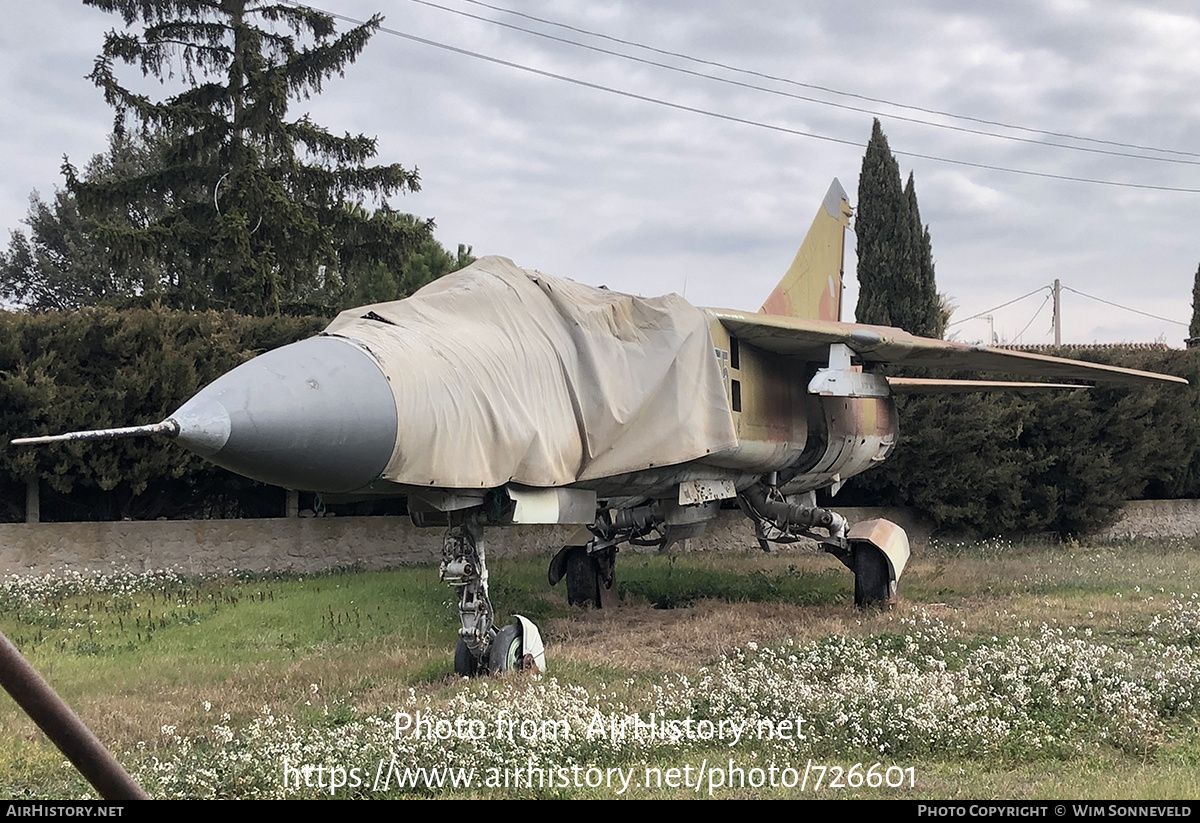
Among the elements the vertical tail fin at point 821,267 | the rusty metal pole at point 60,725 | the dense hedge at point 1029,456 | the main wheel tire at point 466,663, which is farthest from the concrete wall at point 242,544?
the rusty metal pole at point 60,725

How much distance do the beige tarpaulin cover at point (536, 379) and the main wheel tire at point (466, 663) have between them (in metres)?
1.32

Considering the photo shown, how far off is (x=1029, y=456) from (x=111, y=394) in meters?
14.5

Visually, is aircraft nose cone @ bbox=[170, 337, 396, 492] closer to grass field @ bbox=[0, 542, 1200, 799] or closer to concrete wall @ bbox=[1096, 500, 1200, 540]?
grass field @ bbox=[0, 542, 1200, 799]

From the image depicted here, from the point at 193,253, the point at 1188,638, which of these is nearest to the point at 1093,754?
the point at 1188,638

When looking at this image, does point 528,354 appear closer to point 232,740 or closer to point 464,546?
point 464,546

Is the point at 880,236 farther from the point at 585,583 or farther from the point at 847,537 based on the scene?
the point at 585,583

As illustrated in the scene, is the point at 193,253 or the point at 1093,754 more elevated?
the point at 193,253

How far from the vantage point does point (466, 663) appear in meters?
6.42

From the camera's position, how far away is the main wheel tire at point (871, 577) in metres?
9.88

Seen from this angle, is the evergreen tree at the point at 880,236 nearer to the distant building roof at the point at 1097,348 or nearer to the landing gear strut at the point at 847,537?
the distant building roof at the point at 1097,348

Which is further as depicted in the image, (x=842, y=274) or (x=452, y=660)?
(x=842, y=274)

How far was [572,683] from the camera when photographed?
634 cm

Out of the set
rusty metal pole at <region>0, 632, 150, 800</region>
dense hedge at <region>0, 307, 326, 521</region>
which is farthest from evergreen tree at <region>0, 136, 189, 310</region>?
rusty metal pole at <region>0, 632, 150, 800</region>

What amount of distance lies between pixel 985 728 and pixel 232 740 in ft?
13.2
